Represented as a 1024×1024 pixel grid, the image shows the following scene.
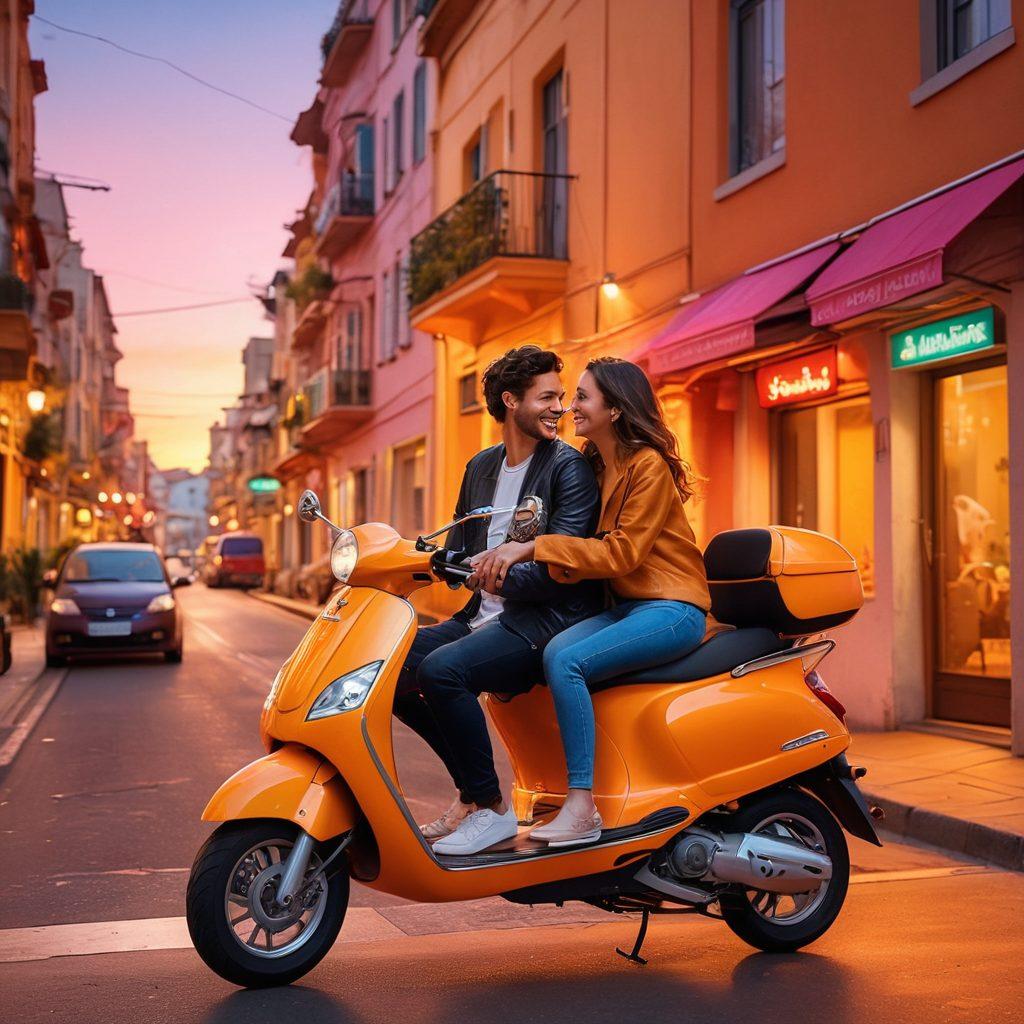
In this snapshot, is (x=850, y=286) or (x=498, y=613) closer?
(x=498, y=613)

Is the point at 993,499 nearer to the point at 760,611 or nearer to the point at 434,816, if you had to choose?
the point at 434,816

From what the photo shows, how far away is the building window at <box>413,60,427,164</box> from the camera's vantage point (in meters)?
27.4

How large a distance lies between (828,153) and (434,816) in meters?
6.84

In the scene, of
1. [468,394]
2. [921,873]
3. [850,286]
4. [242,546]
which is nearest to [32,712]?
[850,286]

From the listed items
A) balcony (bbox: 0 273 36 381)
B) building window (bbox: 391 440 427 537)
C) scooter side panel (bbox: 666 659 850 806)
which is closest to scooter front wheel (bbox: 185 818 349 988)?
scooter side panel (bbox: 666 659 850 806)

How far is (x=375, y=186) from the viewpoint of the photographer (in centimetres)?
3291

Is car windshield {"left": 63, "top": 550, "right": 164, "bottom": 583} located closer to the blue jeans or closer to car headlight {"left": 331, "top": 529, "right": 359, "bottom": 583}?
car headlight {"left": 331, "top": 529, "right": 359, "bottom": 583}

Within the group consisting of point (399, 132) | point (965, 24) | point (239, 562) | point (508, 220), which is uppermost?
point (399, 132)

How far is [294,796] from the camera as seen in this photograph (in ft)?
13.9

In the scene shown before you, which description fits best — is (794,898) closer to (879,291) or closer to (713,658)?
(713,658)

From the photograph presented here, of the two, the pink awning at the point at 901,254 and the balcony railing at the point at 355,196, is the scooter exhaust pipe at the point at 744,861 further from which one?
the balcony railing at the point at 355,196

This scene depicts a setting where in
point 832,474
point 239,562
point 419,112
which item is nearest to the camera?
point 832,474

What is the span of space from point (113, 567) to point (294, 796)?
14819mm

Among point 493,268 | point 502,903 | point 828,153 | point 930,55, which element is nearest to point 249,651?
point 493,268
